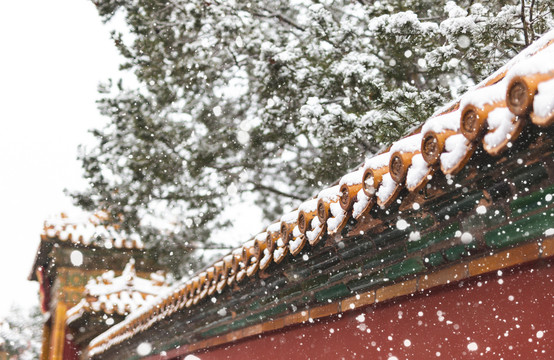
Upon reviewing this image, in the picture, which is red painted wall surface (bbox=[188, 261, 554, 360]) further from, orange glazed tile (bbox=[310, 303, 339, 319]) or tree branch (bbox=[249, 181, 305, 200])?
tree branch (bbox=[249, 181, 305, 200])

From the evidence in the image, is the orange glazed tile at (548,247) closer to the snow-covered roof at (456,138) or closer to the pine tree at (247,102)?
the snow-covered roof at (456,138)

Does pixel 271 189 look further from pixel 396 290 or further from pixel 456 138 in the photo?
pixel 456 138

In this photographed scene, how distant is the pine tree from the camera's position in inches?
212

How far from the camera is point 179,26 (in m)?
7.26

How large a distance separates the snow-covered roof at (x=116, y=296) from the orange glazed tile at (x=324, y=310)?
521cm

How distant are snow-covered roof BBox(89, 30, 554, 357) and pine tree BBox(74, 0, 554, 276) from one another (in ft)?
7.73

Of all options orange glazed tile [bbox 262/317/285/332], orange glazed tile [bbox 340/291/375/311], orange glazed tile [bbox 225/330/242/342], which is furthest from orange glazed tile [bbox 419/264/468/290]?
orange glazed tile [bbox 225/330/242/342]

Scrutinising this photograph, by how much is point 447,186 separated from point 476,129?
1.49ft

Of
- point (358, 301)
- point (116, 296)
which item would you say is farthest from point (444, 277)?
point (116, 296)

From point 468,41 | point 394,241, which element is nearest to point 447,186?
point 394,241

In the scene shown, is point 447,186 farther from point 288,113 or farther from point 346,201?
point 288,113

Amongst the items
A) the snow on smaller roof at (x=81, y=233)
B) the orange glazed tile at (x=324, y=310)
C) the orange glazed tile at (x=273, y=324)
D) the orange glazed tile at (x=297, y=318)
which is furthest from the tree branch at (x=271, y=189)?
the orange glazed tile at (x=324, y=310)

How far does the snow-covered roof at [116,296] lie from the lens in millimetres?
8297

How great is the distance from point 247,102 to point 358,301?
6012mm
